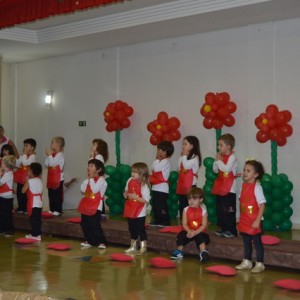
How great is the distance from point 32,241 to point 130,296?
3.37 metres

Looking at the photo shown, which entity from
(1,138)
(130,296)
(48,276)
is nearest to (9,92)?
(1,138)

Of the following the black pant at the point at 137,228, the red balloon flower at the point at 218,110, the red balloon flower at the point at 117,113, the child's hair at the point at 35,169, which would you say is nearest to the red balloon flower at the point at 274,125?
the red balloon flower at the point at 218,110

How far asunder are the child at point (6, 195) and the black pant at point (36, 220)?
0.54m

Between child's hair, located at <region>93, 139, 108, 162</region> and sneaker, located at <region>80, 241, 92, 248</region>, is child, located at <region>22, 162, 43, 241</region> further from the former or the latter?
child's hair, located at <region>93, 139, 108, 162</region>

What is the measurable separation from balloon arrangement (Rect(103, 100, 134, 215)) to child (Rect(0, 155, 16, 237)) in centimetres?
178

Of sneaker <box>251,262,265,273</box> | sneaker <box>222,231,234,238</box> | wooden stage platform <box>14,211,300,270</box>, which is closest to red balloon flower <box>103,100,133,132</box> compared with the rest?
wooden stage platform <box>14,211,300,270</box>

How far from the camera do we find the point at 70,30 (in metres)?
10.5

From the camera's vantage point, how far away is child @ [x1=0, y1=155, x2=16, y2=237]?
9.12m

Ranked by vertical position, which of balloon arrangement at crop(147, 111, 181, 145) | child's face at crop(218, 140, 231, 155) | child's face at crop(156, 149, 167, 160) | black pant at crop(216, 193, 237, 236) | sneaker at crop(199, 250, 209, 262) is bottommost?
sneaker at crop(199, 250, 209, 262)

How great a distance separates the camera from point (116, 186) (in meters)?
10.5

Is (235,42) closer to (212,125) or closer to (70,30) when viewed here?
(212,125)

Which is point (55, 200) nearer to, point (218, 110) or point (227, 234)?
point (218, 110)

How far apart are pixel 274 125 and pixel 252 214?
2137mm

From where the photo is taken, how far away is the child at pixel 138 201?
7844 millimetres
